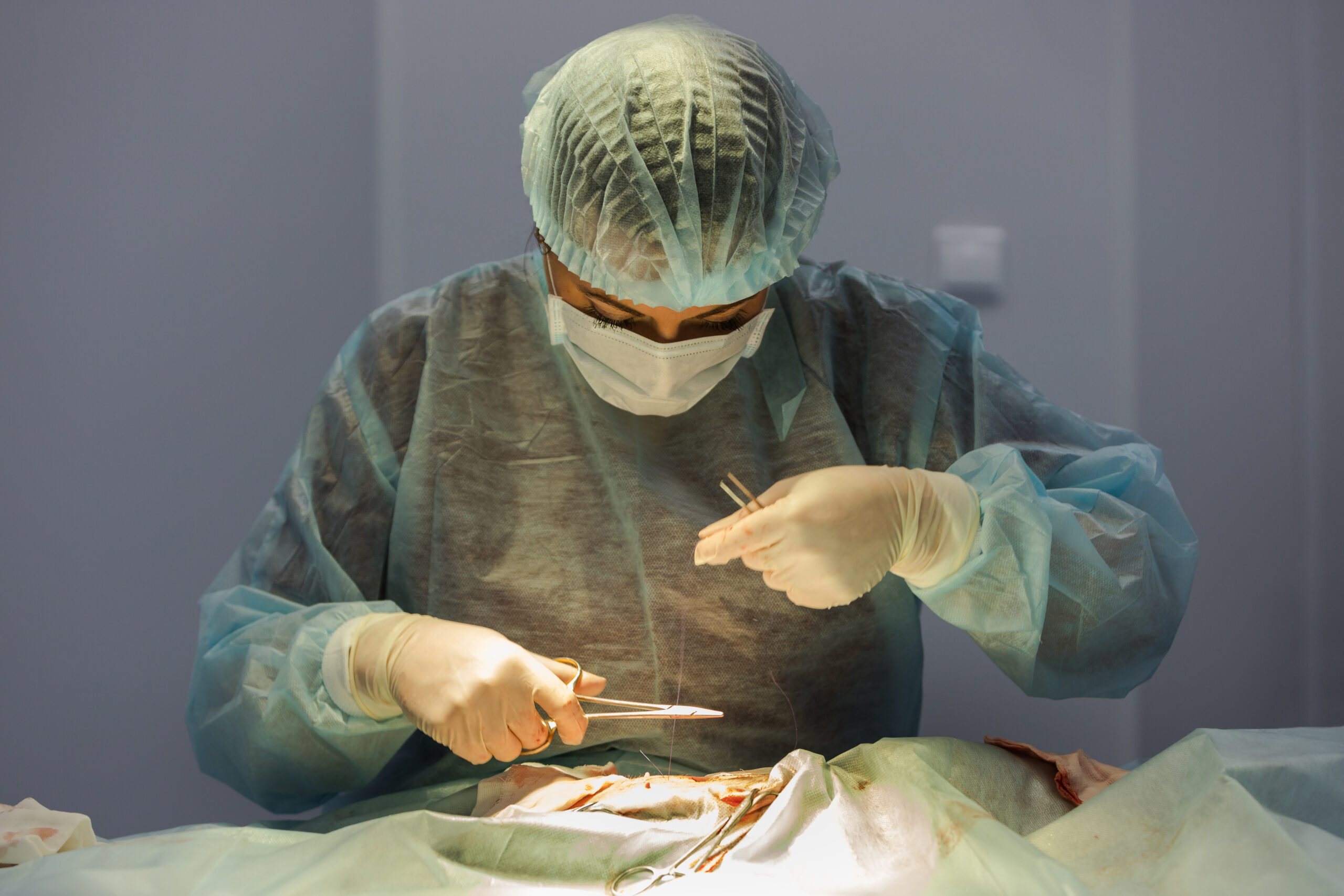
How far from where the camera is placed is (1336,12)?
Result: 1916 millimetres

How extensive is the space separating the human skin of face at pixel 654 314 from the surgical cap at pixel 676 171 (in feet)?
0.17

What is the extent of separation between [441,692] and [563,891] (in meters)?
0.32

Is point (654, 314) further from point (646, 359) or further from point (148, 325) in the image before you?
point (148, 325)

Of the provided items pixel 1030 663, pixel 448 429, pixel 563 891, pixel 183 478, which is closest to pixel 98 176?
pixel 183 478

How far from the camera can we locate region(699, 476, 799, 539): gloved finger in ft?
4.14

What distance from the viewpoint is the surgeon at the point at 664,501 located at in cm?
122

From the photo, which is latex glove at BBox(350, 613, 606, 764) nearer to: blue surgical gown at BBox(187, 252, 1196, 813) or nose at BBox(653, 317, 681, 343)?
blue surgical gown at BBox(187, 252, 1196, 813)

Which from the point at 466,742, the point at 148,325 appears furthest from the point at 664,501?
the point at 148,325

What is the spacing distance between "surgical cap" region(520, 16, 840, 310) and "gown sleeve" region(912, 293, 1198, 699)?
449mm

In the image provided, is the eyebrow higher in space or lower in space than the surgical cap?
lower

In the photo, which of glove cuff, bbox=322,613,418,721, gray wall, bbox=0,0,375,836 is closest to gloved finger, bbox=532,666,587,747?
glove cuff, bbox=322,613,418,721

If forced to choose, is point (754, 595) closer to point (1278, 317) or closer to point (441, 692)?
point (441, 692)

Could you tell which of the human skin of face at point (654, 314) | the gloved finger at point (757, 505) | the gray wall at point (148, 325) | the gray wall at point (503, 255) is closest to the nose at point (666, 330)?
the human skin of face at point (654, 314)

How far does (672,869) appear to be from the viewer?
1014mm
